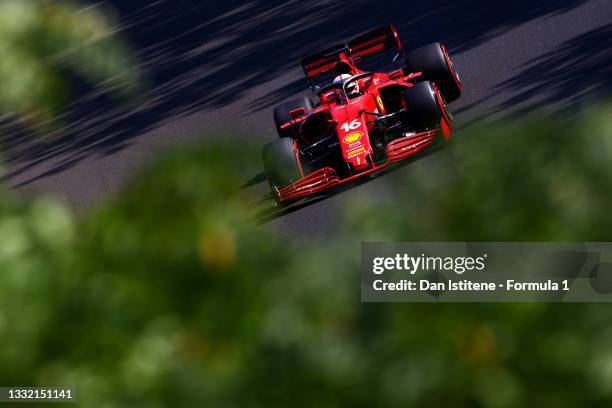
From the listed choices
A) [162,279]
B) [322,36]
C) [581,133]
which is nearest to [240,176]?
[162,279]

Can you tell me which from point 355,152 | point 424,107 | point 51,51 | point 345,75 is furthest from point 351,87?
point 51,51

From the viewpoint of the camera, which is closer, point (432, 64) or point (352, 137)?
point (352, 137)

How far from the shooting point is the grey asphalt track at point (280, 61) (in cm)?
1060

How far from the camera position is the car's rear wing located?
414 inches

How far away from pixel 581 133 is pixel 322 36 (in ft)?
41.4

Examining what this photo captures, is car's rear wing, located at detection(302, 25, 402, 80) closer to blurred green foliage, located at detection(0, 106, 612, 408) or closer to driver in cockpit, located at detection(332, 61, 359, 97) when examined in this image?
driver in cockpit, located at detection(332, 61, 359, 97)

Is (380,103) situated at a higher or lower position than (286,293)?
higher

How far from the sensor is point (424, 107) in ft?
29.5

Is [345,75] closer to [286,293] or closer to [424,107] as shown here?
[424,107]

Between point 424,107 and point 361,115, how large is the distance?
25.4 inches

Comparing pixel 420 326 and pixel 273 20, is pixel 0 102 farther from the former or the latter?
pixel 273 20

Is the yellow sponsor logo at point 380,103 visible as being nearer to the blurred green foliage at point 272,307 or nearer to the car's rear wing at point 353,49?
the car's rear wing at point 353,49

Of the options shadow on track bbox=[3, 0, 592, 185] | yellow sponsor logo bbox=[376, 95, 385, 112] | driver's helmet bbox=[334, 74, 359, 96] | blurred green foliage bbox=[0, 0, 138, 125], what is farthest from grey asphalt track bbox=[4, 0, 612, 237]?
blurred green foliage bbox=[0, 0, 138, 125]

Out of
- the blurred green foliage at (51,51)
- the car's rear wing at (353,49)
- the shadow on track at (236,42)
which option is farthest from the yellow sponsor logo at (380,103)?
the blurred green foliage at (51,51)
